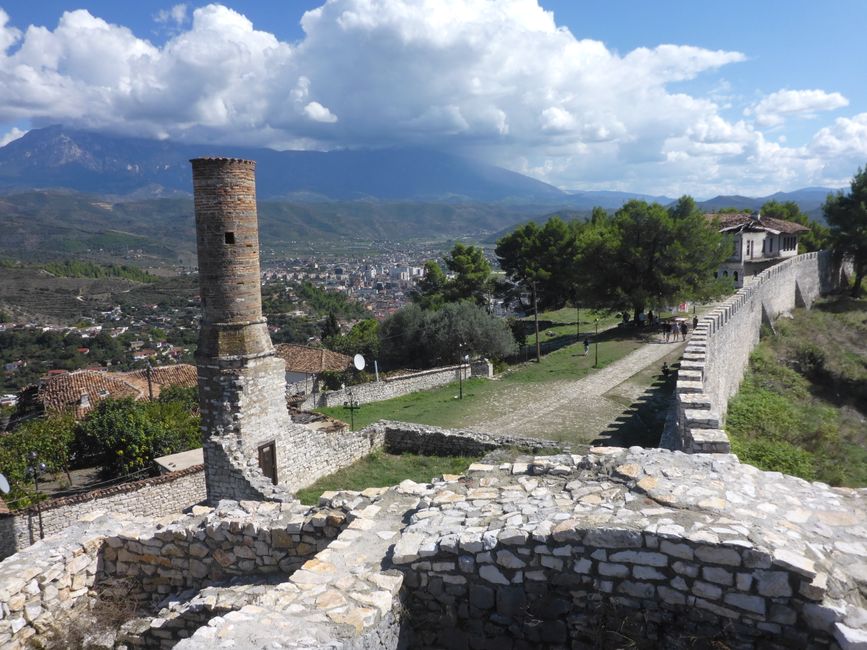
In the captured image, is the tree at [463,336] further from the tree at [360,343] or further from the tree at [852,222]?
the tree at [852,222]

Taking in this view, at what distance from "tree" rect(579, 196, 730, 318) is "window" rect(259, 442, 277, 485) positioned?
2009 cm

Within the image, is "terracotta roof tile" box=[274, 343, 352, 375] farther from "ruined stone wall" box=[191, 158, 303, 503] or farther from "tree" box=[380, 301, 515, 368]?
"ruined stone wall" box=[191, 158, 303, 503]

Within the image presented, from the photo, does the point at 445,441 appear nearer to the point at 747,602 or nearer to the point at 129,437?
the point at 129,437

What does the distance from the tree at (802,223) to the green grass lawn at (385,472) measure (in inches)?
1730

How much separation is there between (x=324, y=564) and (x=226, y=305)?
7666 mm

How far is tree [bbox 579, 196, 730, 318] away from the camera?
Answer: 27.3m

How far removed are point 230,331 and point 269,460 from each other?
9.39ft

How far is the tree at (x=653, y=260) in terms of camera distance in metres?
27.3

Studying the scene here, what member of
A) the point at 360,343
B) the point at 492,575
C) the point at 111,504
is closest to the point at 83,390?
the point at 111,504

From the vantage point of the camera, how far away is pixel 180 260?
137375 mm

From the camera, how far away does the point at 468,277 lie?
4000 cm

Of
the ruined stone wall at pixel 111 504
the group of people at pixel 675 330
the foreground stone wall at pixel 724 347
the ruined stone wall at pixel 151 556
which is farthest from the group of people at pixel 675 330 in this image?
the ruined stone wall at pixel 151 556

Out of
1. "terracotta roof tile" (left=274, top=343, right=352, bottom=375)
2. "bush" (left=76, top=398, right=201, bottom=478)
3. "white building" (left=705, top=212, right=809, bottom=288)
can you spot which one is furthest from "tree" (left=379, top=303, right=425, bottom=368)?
"white building" (left=705, top=212, right=809, bottom=288)

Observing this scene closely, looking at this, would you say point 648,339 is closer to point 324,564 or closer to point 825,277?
point 825,277
